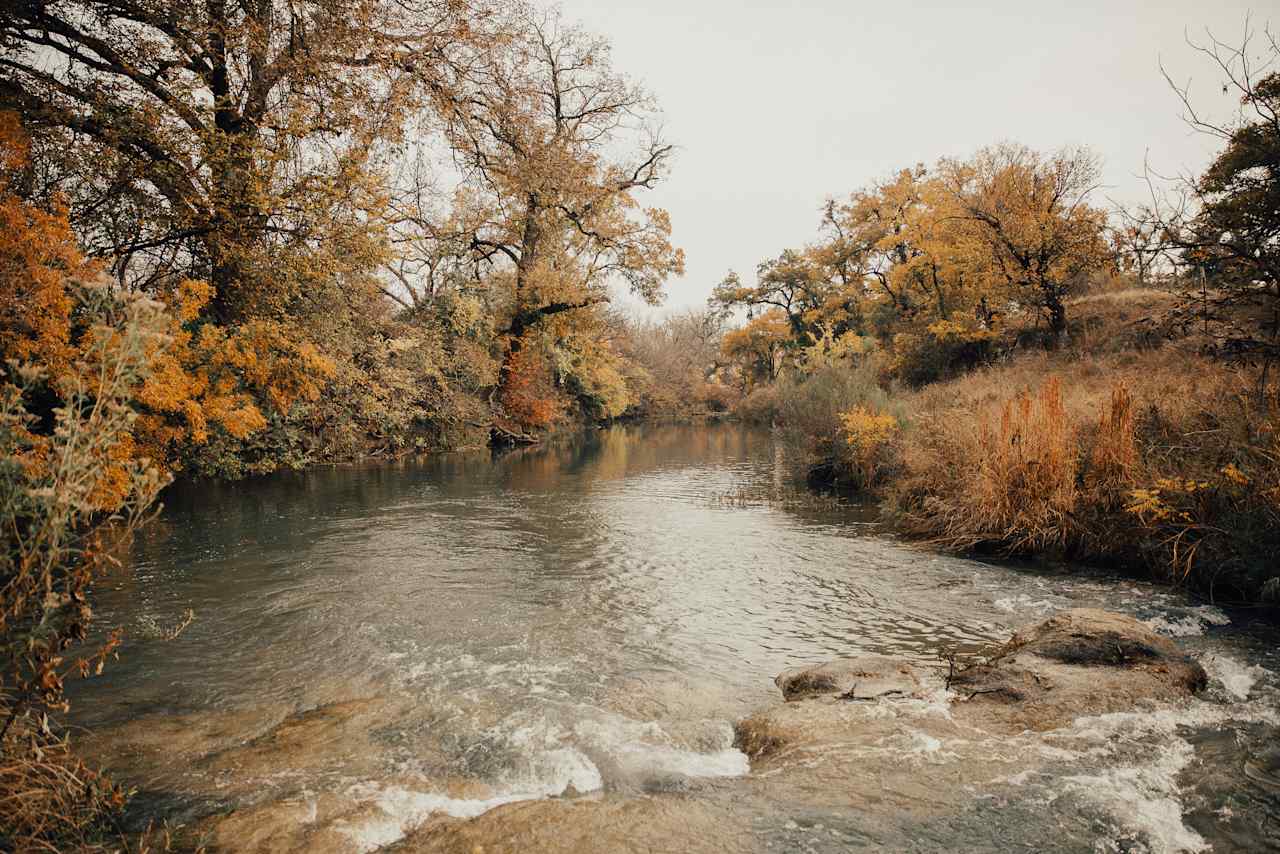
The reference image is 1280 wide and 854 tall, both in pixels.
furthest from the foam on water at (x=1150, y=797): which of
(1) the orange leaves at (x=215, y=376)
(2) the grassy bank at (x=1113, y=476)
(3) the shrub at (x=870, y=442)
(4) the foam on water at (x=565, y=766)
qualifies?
(1) the orange leaves at (x=215, y=376)

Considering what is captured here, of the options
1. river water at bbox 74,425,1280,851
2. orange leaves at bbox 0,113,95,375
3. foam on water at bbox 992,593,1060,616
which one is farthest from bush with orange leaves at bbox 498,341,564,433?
foam on water at bbox 992,593,1060,616

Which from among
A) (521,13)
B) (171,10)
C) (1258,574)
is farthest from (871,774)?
(521,13)

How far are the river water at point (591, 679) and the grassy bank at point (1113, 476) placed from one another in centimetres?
62

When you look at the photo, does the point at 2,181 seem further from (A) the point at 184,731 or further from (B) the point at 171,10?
(A) the point at 184,731

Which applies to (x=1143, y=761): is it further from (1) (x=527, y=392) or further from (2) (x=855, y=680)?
(1) (x=527, y=392)

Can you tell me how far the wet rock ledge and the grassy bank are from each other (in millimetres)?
2637

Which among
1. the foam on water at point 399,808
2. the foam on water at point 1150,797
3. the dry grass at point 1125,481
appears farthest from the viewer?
the dry grass at point 1125,481

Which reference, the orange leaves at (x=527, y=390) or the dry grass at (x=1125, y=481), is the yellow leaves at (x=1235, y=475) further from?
the orange leaves at (x=527, y=390)

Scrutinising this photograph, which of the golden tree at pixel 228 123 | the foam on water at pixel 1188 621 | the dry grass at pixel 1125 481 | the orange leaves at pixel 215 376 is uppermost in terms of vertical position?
the golden tree at pixel 228 123

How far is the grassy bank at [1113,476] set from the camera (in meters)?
7.38

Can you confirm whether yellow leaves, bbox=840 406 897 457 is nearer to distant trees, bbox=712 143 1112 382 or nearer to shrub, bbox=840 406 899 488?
shrub, bbox=840 406 899 488

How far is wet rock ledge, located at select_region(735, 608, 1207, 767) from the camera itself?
187 inches

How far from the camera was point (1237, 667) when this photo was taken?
561cm

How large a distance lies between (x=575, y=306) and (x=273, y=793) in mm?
25190
